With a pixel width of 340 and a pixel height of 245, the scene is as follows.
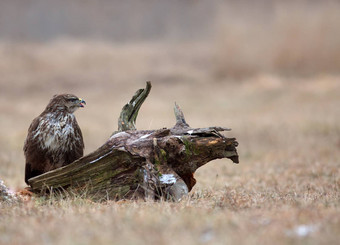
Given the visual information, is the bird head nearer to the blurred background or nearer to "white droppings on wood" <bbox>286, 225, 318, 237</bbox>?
the blurred background

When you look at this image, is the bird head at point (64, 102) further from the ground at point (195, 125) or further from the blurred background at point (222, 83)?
the blurred background at point (222, 83)

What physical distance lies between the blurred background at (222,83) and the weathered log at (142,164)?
199 centimetres

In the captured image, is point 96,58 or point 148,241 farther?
point 96,58

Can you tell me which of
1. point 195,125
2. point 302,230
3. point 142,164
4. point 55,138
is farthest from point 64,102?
point 195,125

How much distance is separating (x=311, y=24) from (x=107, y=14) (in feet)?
93.0

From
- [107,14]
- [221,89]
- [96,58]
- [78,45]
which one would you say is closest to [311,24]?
[221,89]

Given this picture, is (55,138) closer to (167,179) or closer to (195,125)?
(167,179)

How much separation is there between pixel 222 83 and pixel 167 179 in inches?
595

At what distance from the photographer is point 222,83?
63.9ft

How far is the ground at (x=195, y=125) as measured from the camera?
3.15 metres

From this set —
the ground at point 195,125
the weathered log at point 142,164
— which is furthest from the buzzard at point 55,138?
the ground at point 195,125

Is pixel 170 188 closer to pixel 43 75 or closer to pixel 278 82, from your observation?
pixel 278 82

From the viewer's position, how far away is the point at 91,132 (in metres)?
12.8

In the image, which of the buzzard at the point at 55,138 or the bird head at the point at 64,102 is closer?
the buzzard at the point at 55,138
